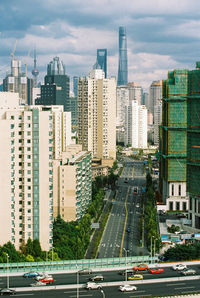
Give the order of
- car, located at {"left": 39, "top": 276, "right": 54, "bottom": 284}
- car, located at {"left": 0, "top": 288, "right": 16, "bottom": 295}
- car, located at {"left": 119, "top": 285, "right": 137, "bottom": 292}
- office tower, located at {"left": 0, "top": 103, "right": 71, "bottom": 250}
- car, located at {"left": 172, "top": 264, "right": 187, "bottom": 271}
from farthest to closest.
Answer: office tower, located at {"left": 0, "top": 103, "right": 71, "bottom": 250} → car, located at {"left": 172, "top": 264, "right": 187, "bottom": 271} → car, located at {"left": 39, "top": 276, "right": 54, "bottom": 284} → car, located at {"left": 119, "top": 285, "right": 137, "bottom": 292} → car, located at {"left": 0, "top": 288, "right": 16, "bottom": 295}

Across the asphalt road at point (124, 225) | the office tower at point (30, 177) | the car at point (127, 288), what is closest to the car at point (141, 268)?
the asphalt road at point (124, 225)

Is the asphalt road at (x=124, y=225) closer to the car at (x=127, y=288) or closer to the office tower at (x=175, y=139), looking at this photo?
the office tower at (x=175, y=139)

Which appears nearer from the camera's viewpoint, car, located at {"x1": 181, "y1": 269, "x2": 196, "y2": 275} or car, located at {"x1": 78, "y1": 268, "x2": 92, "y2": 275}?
car, located at {"x1": 181, "y1": 269, "x2": 196, "y2": 275}

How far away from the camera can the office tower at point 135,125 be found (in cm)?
16625

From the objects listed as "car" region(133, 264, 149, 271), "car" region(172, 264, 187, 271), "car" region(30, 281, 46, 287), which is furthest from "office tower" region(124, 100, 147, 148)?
"car" region(30, 281, 46, 287)

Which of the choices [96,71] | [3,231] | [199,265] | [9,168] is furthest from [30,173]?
[96,71]

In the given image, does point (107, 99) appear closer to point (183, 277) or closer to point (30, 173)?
point (30, 173)

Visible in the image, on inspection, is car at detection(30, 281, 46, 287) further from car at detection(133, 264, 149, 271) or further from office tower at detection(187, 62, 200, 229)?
office tower at detection(187, 62, 200, 229)

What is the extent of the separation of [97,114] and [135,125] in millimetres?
58354

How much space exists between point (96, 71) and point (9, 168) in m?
75.0

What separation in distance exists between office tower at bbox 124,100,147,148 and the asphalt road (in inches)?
2441

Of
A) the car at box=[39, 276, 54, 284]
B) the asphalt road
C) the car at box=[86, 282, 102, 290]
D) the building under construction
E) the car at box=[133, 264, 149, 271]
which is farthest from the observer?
the building under construction

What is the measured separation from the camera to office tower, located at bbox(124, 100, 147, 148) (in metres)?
166

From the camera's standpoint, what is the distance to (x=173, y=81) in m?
70.7
